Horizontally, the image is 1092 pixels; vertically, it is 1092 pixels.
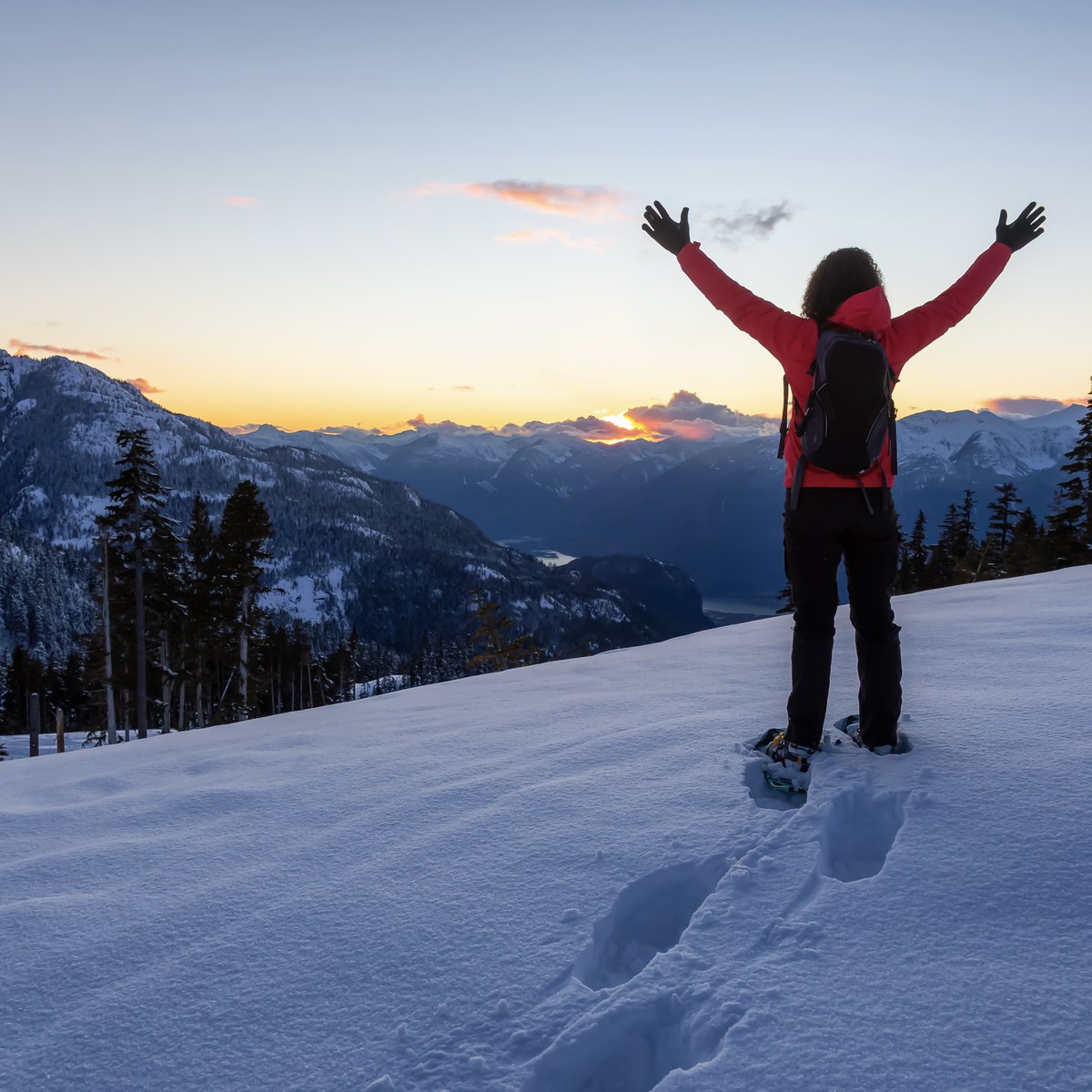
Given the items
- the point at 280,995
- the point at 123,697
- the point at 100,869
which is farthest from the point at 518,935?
the point at 123,697

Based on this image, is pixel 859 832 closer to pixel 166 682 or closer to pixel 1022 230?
pixel 1022 230

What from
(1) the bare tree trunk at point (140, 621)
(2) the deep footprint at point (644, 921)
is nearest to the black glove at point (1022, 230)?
(2) the deep footprint at point (644, 921)

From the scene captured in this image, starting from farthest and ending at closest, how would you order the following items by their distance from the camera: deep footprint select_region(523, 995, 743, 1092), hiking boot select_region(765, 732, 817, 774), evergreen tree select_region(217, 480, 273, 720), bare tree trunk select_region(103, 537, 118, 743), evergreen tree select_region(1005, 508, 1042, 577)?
evergreen tree select_region(1005, 508, 1042, 577)
bare tree trunk select_region(103, 537, 118, 743)
evergreen tree select_region(217, 480, 273, 720)
hiking boot select_region(765, 732, 817, 774)
deep footprint select_region(523, 995, 743, 1092)

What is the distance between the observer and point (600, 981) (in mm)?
1964

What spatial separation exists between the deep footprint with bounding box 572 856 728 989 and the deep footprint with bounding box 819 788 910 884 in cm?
43

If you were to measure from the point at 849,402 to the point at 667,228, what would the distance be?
1.43 metres

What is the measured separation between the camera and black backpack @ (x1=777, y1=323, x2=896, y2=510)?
3.19m

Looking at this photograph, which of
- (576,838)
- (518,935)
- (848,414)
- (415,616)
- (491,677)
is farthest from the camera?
(415,616)

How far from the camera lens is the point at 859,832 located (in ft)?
8.75

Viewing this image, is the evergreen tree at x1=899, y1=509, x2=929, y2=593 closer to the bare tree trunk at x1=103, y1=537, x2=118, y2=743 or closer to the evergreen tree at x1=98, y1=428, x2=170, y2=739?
the evergreen tree at x1=98, y1=428, x2=170, y2=739

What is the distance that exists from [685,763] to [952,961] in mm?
1628

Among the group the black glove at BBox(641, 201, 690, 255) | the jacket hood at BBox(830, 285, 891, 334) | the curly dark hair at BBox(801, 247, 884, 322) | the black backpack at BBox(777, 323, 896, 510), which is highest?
the black glove at BBox(641, 201, 690, 255)

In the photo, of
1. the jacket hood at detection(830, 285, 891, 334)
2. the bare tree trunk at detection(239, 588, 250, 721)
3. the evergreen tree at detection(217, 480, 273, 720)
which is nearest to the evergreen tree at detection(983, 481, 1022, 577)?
the evergreen tree at detection(217, 480, 273, 720)

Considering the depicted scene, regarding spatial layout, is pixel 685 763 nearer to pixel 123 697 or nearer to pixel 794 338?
pixel 794 338
